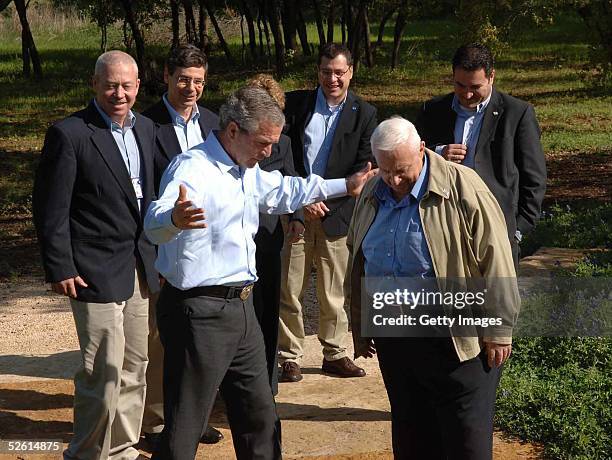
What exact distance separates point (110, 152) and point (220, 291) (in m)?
1.07

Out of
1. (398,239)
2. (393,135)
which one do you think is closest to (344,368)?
(398,239)

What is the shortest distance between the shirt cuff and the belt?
82 cm

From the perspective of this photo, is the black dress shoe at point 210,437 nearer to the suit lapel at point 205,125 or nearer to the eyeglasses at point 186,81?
the suit lapel at point 205,125

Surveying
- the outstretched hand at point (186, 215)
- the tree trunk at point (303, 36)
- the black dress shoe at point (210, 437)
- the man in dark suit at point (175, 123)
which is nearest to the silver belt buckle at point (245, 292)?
the outstretched hand at point (186, 215)

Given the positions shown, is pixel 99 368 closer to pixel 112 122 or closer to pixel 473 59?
pixel 112 122

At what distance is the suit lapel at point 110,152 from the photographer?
5.30m

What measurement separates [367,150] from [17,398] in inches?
108

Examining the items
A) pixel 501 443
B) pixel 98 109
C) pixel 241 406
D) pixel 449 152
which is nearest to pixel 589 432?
pixel 501 443

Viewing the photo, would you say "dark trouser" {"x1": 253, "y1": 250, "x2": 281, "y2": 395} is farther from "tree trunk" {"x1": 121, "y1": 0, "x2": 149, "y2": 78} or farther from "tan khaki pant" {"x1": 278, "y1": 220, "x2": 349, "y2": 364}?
"tree trunk" {"x1": 121, "y1": 0, "x2": 149, "y2": 78}

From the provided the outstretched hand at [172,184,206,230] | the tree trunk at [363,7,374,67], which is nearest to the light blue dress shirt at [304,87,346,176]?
the outstretched hand at [172,184,206,230]

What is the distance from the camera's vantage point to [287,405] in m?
6.74

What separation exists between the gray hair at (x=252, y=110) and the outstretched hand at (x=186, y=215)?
20.5 inches

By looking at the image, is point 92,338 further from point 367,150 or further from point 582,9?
point 582,9

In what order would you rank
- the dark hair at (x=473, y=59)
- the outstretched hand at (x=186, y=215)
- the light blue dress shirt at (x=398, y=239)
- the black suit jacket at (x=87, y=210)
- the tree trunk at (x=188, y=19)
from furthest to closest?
the tree trunk at (x=188, y=19) → the dark hair at (x=473, y=59) → the black suit jacket at (x=87, y=210) → the light blue dress shirt at (x=398, y=239) → the outstretched hand at (x=186, y=215)
